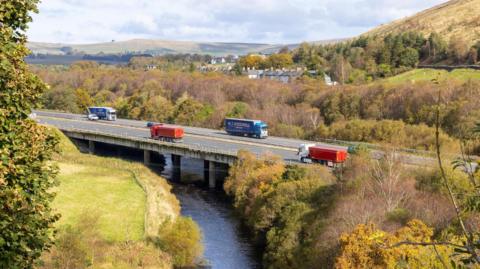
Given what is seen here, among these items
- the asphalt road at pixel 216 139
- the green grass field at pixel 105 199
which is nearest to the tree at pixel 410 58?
the asphalt road at pixel 216 139

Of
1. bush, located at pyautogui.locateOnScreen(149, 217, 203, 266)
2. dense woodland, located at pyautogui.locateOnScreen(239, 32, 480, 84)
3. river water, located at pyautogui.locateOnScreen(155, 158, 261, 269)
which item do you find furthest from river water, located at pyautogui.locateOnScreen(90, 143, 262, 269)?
dense woodland, located at pyautogui.locateOnScreen(239, 32, 480, 84)

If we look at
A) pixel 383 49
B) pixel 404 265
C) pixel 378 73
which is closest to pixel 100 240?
pixel 404 265

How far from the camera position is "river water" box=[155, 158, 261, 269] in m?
48.4

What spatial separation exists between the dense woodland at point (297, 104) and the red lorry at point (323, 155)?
1315 centimetres

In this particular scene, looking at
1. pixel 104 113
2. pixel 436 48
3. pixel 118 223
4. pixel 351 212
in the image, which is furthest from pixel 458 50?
pixel 118 223

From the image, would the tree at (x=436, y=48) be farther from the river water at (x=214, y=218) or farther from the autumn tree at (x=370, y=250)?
the autumn tree at (x=370, y=250)

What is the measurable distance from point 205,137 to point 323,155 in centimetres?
3427

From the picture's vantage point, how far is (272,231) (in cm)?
4775

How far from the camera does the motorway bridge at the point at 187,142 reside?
266 feet

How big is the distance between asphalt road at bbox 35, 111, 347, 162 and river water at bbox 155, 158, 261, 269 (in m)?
5.83

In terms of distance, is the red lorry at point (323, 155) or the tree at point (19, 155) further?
the red lorry at point (323, 155)

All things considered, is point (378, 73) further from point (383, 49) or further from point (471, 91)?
point (471, 91)

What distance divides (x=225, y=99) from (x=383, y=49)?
5045 centimetres

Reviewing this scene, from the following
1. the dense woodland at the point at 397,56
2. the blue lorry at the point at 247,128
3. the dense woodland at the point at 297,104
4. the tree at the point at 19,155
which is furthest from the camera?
Answer: the dense woodland at the point at 397,56
